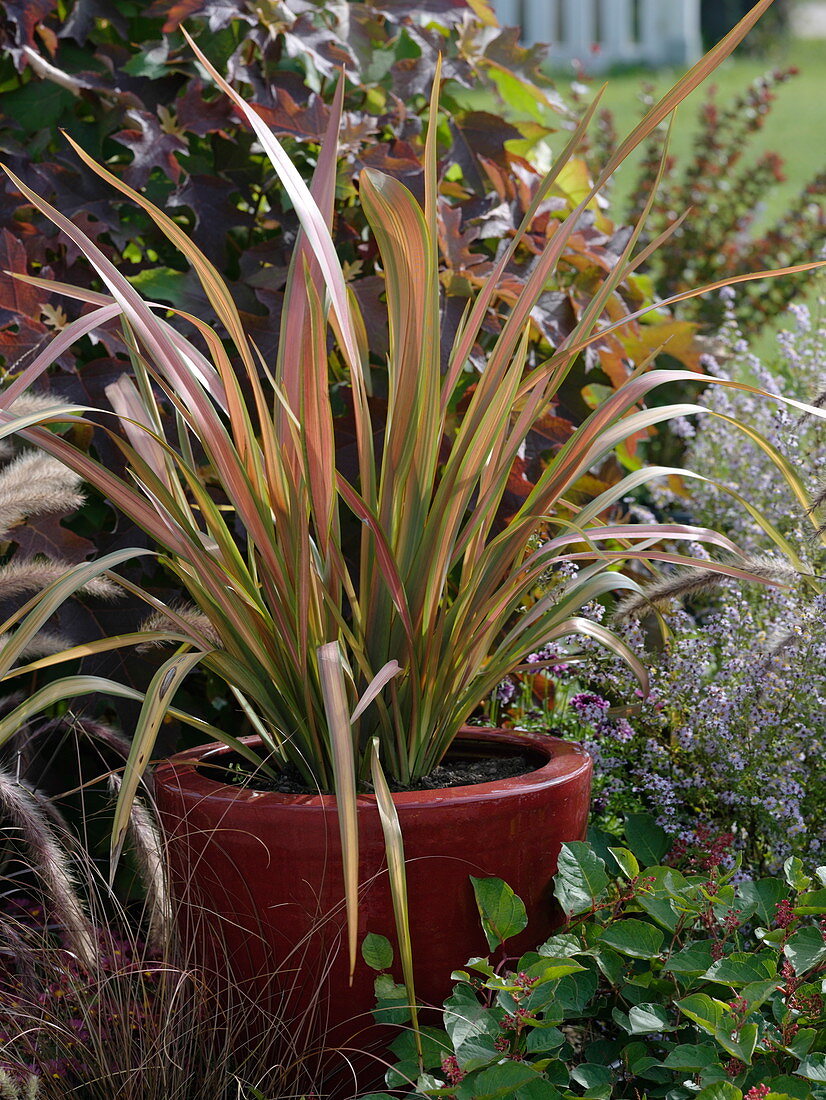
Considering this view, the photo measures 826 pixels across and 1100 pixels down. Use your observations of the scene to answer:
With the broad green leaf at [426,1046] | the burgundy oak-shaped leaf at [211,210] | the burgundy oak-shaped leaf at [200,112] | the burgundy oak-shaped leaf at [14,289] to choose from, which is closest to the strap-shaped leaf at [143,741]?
the broad green leaf at [426,1046]

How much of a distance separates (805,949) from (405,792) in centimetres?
46

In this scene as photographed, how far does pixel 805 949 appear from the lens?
1.21 metres

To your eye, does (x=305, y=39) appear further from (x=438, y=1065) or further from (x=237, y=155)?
(x=438, y=1065)

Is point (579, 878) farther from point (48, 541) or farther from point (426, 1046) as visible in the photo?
point (48, 541)

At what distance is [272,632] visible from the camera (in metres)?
1.34

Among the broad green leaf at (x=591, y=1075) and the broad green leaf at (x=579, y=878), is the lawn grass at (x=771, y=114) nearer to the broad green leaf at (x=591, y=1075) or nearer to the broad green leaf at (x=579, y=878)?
the broad green leaf at (x=579, y=878)

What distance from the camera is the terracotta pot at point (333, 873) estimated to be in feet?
4.00

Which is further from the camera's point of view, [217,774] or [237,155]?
[237,155]

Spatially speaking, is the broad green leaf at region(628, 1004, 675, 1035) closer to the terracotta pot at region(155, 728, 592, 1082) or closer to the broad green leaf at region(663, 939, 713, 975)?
the broad green leaf at region(663, 939, 713, 975)

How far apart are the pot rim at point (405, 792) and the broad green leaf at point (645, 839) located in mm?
134

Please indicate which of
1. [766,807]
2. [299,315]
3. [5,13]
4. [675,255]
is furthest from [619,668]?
[675,255]

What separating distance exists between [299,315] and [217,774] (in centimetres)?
60

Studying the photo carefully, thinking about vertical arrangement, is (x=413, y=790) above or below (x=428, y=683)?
below

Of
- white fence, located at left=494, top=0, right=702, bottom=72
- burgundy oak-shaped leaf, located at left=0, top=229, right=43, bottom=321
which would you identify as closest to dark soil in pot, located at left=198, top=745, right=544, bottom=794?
burgundy oak-shaped leaf, located at left=0, top=229, right=43, bottom=321
